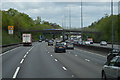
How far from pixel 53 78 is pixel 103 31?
376 ft

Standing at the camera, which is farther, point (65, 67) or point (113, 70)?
point (65, 67)

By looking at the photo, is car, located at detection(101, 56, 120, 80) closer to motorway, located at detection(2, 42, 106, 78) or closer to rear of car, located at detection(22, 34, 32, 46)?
motorway, located at detection(2, 42, 106, 78)

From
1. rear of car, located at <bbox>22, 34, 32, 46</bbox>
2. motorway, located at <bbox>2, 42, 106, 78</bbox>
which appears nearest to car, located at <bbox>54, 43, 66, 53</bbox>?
motorway, located at <bbox>2, 42, 106, 78</bbox>

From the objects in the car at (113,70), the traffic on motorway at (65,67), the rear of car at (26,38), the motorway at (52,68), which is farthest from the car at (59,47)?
the rear of car at (26,38)

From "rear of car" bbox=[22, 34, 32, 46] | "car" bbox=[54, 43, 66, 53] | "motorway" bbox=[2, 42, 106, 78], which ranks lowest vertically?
"motorway" bbox=[2, 42, 106, 78]

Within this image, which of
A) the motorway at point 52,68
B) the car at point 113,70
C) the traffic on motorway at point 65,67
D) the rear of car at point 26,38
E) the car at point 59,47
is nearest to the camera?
the car at point 113,70

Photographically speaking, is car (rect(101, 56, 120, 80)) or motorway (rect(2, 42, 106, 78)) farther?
motorway (rect(2, 42, 106, 78))

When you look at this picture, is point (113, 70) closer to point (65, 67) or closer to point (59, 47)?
point (65, 67)

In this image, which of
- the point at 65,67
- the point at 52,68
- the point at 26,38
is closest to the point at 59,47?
the point at 65,67

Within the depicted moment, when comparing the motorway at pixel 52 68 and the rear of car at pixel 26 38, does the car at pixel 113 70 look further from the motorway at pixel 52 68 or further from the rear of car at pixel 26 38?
the rear of car at pixel 26 38

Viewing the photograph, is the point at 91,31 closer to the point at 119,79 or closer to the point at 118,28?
the point at 118,28

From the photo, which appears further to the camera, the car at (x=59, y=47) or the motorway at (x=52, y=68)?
the car at (x=59, y=47)

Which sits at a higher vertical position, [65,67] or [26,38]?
[26,38]

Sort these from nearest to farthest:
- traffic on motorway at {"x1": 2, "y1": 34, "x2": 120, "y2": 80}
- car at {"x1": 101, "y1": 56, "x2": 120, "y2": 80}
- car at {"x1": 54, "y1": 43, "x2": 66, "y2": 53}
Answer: car at {"x1": 101, "y1": 56, "x2": 120, "y2": 80}
traffic on motorway at {"x1": 2, "y1": 34, "x2": 120, "y2": 80}
car at {"x1": 54, "y1": 43, "x2": 66, "y2": 53}
